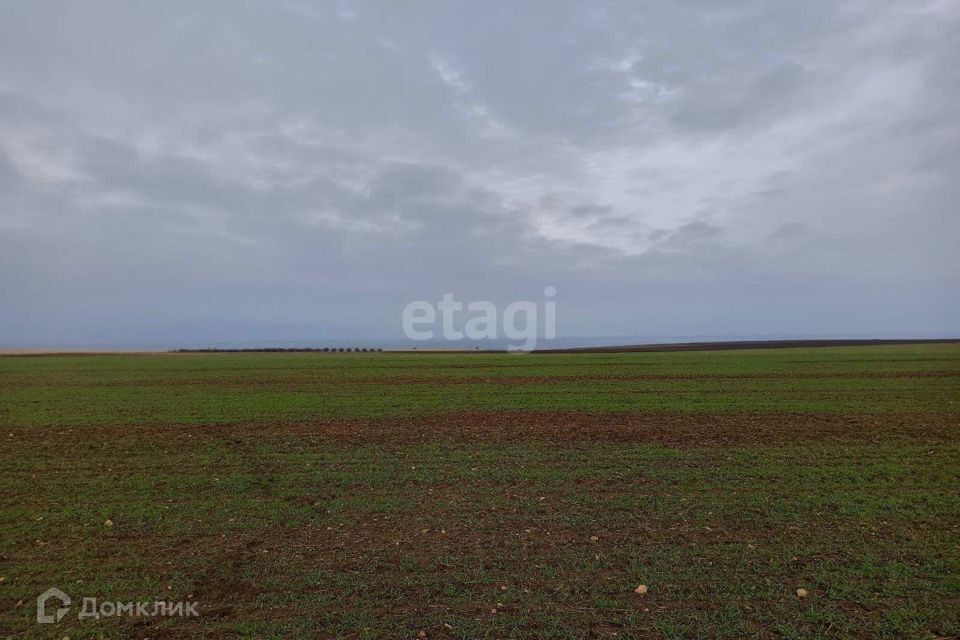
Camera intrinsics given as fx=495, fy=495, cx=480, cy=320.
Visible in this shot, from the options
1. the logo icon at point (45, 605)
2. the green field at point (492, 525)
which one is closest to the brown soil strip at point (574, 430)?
the green field at point (492, 525)

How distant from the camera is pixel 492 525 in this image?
312 inches

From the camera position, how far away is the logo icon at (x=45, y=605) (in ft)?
17.7

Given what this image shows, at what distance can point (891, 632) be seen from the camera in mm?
5109

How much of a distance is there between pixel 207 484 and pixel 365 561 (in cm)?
547

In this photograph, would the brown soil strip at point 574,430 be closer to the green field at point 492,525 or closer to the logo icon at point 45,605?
the green field at point 492,525

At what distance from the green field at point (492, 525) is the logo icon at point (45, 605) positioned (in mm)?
120

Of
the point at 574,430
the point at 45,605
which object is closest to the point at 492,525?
the point at 45,605

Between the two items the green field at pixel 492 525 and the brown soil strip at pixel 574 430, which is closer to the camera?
the green field at pixel 492 525

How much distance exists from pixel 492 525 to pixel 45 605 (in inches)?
222

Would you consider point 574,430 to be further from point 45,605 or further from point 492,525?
point 45,605

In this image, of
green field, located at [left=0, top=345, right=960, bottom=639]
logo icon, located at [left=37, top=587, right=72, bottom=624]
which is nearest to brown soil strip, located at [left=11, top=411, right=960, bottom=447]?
green field, located at [left=0, top=345, right=960, bottom=639]

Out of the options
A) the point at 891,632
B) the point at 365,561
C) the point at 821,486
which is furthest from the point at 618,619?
the point at 821,486

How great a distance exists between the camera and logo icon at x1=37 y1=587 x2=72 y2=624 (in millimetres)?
5402

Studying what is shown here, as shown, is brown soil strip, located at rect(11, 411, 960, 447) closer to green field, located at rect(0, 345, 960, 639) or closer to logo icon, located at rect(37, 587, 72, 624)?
green field, located at rect(0, 345, 960, 639)
